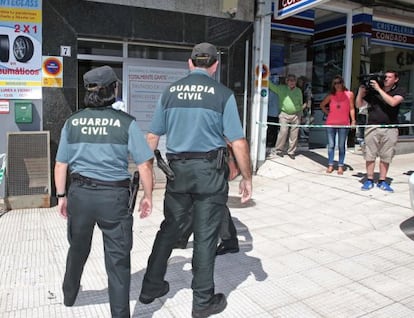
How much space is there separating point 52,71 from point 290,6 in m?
4.24

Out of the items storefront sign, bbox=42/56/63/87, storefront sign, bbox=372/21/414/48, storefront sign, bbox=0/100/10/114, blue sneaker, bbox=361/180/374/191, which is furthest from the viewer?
storefront sign, bbox=372/21/414/48

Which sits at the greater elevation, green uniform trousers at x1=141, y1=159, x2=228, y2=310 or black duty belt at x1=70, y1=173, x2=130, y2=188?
black duty belt at x1=70, y1=173, x2=130, y2=188

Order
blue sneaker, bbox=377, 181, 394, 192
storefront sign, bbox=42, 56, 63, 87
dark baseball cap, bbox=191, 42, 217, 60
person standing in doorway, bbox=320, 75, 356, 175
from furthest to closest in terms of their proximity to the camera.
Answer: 1. person standing in doorway, bbox=320, 75, 356, 175
2. blue sneaker, bbox=377, 181, 394, 192
3. storefront sign, bbox=42, 56, 63, 87
4. dark baseball cap, bbox=191, 42, 217, 60

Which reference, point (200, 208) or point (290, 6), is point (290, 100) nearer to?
point (290, 6)

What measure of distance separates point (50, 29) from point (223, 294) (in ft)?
16.4

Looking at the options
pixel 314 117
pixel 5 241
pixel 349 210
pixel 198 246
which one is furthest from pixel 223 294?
pixel 314 117

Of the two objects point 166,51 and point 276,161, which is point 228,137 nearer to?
point 166,51

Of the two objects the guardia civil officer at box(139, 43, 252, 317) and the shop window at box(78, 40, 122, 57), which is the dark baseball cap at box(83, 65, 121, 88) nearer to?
the guardia civil officer at box(139, 43, 252, 317)

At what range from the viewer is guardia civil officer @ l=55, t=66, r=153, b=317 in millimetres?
2707

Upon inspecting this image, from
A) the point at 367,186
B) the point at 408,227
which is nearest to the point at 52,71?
the point at 367,186

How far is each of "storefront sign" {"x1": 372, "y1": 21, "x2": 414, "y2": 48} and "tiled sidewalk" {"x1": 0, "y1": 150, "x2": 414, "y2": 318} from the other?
18.2 ft

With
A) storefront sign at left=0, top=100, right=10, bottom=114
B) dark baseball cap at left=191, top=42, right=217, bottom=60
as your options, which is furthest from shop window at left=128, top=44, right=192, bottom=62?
dark baseball cap at left=191, top=42, right=217, bottom=60

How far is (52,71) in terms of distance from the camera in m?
6.54

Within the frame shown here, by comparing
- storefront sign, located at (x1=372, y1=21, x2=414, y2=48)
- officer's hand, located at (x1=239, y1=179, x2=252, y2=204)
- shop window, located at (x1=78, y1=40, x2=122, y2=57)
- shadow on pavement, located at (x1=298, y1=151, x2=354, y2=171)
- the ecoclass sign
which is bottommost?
shadow on pavement, located at (x1=298, y1=151, x2=354, y2=171)
